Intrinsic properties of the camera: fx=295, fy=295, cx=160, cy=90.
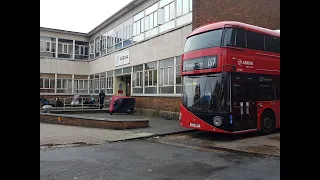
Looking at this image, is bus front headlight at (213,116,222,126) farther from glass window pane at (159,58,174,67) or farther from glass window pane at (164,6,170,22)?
glass window pane at (164,6,170,22)

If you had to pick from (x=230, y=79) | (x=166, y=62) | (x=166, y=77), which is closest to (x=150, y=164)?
(x=230, y=79)

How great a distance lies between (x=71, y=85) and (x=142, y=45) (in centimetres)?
1679

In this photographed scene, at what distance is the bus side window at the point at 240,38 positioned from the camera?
1169cm

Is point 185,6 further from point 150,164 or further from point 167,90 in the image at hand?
point 150,164

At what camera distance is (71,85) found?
37.4m

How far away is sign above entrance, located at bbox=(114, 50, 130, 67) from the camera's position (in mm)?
26856

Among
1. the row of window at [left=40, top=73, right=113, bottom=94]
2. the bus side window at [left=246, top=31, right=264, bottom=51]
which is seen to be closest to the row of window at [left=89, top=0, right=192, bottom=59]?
the row of window at [left=40, top=73, right=113, bottom=94]

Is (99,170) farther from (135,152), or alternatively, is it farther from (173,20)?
(173,20)

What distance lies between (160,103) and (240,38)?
1030 centimetres

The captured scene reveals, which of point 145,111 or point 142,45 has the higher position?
point 142,45
